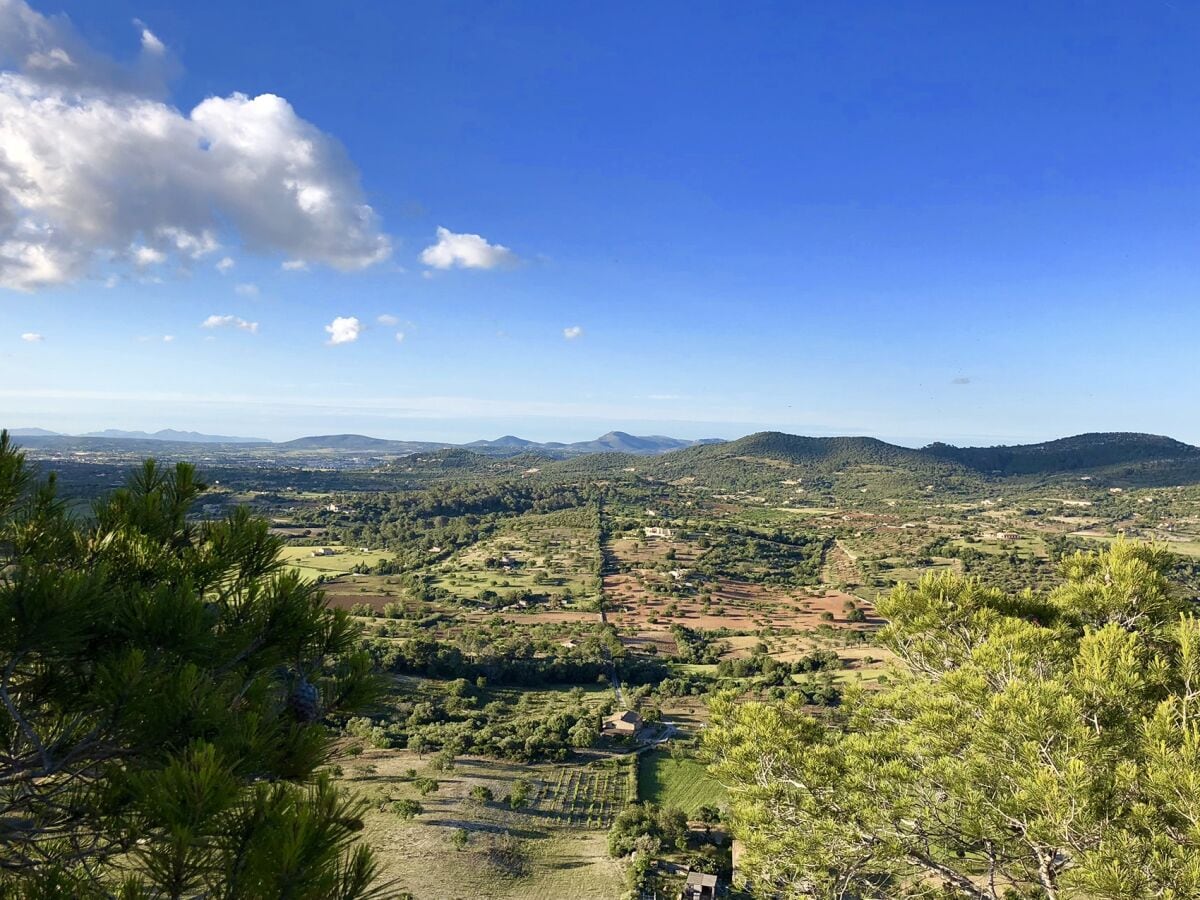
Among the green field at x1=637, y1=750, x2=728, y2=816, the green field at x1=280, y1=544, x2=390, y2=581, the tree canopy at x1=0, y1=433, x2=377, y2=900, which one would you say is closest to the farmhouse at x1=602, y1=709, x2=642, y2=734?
the green field at x1=637, y1=750, x2=728, y2=816

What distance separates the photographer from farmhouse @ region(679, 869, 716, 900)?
17.2m

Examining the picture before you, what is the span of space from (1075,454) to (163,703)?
190995 millimetres

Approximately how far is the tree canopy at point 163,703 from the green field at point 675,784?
2369cm

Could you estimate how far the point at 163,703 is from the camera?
8.71 feet

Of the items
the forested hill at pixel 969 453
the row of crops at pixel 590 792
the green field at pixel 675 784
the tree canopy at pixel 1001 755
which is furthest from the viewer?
the forested hill at pixel 969 453

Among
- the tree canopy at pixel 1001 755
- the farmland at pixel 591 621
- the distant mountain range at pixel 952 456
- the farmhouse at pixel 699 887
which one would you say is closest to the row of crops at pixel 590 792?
the farmland at pixel 591 621

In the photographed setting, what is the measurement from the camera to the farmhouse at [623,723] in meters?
29.3

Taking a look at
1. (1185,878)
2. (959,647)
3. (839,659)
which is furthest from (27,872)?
(839,659)

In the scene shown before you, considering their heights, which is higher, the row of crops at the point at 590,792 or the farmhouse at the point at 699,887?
the farmhouse at the point at 699,887

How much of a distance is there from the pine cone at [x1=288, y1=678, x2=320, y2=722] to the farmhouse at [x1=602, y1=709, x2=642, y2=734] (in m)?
29.0

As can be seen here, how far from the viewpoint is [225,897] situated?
2.25 m

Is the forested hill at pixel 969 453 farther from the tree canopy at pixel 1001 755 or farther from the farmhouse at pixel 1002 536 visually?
the tree canopy at pixel 1001 755

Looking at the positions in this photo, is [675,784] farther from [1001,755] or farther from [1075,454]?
[1075,454]

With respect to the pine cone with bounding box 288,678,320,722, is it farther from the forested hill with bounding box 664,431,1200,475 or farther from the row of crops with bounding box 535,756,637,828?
the forested hill with bounding box 664,431,1200,475
